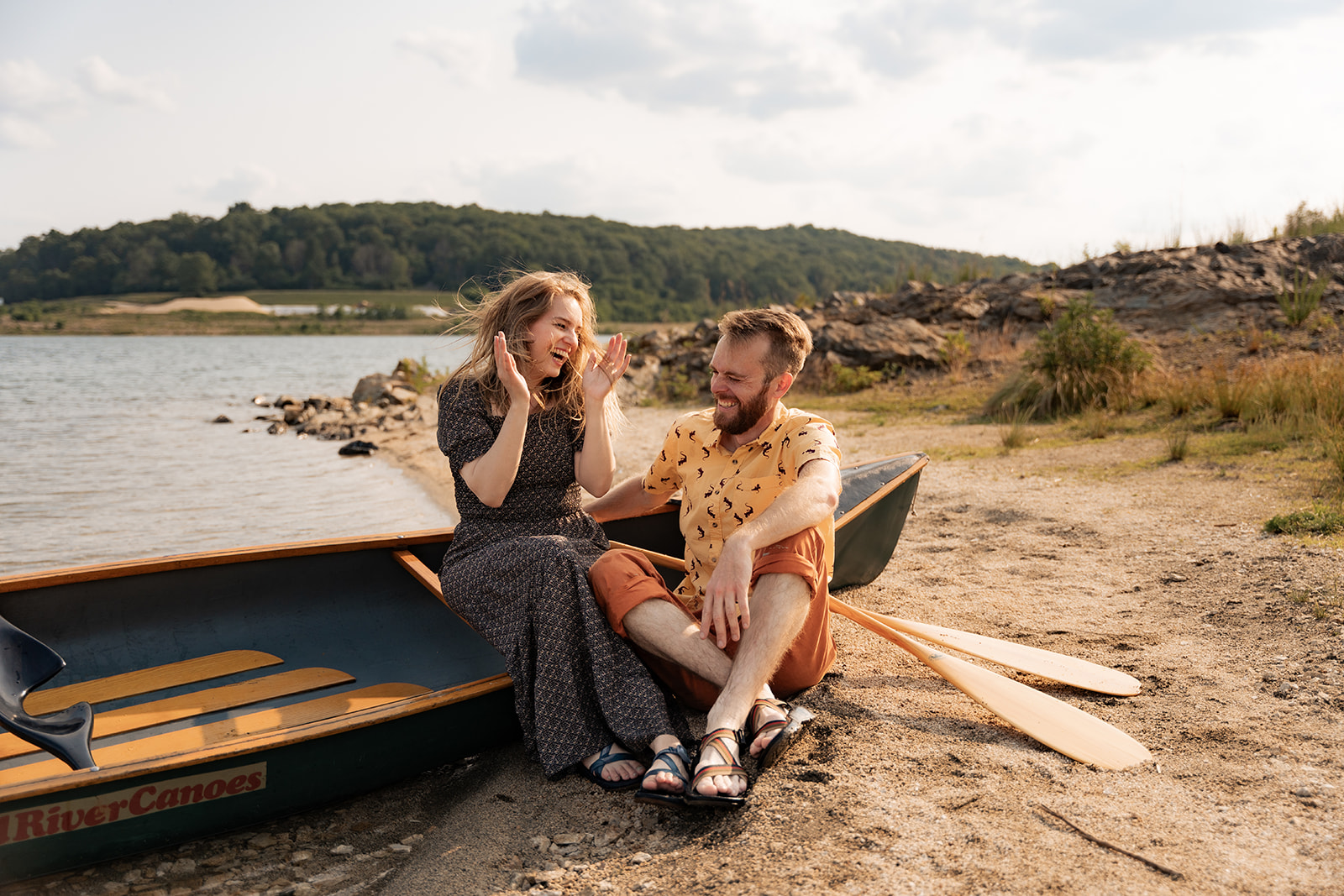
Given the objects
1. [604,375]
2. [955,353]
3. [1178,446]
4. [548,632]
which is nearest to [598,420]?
[604,375]

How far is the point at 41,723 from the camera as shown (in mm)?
2201

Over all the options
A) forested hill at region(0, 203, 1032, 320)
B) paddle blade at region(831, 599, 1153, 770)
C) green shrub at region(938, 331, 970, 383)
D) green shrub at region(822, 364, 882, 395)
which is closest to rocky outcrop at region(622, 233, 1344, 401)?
green shrub at region(938, 331, 970, 383)

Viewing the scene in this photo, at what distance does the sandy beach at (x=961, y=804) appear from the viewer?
213cm

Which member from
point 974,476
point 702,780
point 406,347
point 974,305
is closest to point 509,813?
point 702,780

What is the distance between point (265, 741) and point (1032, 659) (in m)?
2.66

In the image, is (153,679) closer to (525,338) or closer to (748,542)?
(525,338)

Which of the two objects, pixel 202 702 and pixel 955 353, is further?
pixel 955 353

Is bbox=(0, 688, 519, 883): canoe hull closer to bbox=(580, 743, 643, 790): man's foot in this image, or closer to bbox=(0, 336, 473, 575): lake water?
bbox=(580, 743, 643, 790): man's foot

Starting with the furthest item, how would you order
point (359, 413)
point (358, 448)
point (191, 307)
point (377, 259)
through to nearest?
point (377, 259) < point (191, 307) < point (359, 413) < point (358, 448)

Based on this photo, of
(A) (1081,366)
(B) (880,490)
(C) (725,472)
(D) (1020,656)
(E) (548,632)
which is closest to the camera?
(E) (548,632)

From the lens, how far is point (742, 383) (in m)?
2.90

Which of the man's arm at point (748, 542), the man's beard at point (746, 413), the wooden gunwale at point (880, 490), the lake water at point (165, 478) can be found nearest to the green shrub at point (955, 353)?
the lake water at point (165, 478)

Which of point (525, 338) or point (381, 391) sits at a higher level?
point (525, 338)

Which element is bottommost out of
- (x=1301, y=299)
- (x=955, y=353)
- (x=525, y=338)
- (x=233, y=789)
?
(x=233, y=789)
